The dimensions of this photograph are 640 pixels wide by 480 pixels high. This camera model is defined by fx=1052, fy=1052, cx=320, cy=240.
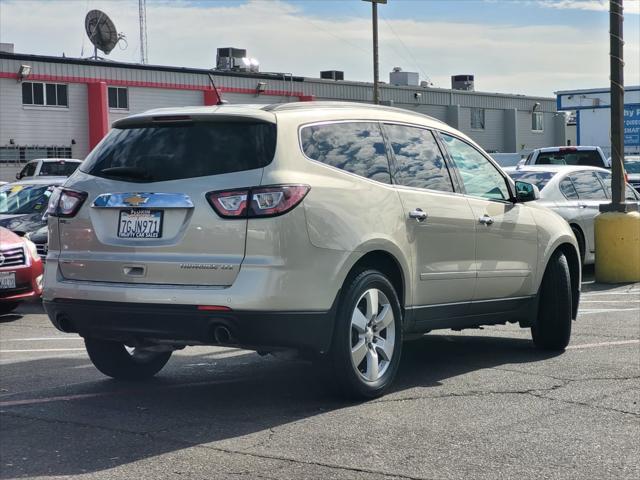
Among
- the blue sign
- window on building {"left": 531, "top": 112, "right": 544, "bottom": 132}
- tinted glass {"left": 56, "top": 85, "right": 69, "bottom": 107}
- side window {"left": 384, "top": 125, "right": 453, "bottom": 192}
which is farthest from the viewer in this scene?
window on building {"left": 531, "top": 112, "right": 544, "bottom": 132}

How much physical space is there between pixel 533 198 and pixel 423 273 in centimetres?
173

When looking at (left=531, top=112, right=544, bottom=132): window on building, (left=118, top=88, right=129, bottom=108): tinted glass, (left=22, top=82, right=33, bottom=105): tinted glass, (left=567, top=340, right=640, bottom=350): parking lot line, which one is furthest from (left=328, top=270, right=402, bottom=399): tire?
(left=531, top=112, right=544, bottom=132): window on building

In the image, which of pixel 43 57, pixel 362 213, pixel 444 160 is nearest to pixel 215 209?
pixel 362 213

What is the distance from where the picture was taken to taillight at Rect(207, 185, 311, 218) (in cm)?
591

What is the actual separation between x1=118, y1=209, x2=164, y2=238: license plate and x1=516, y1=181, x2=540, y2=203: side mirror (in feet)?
10.8

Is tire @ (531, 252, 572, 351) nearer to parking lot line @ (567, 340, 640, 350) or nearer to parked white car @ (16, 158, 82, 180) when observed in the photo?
parking lot line @ (567, 340, 640, 350)

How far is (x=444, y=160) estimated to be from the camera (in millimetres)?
7562

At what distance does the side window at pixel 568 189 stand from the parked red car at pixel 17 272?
7.06m

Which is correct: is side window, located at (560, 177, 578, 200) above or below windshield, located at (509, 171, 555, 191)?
below

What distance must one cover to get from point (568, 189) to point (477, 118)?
49.9 meters

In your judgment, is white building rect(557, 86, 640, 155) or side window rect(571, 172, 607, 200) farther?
white building rect(557, 86, 640, 155)

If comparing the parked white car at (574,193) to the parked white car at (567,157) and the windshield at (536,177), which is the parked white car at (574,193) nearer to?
the windshield at (536,177)

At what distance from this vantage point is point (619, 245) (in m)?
14.2

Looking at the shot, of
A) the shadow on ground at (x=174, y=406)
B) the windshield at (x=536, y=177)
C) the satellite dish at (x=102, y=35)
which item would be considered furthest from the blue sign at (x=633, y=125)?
the shadow on ground at (x=174, y=406)
